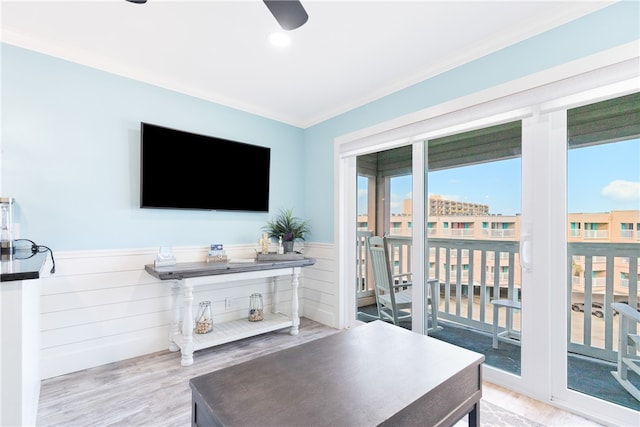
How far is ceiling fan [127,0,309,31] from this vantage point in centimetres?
129

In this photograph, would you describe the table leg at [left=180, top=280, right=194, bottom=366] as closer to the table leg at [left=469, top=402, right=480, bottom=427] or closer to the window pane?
the table leg at [left=469, top=402, right=480, bottom=427]

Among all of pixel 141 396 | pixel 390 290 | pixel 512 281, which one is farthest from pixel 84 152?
pixel 512 281

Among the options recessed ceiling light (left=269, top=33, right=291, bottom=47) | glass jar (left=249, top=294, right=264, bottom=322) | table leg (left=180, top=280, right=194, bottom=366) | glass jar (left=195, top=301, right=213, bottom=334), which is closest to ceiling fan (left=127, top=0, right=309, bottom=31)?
recessed ceiling light (left=269, top=33, right=291, bottom=47)

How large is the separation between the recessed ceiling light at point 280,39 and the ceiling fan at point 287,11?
71 cm

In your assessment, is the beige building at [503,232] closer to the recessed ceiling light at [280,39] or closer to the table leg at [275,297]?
the table leg at [275,297]

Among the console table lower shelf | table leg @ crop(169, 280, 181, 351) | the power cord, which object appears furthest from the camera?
table leg @ crop(169, 280, 181, 351)

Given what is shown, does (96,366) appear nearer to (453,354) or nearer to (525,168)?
(453,354)

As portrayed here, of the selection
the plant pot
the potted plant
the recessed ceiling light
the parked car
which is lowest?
the parked car

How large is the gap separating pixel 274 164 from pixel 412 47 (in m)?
1.94

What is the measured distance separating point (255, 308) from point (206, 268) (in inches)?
35.2

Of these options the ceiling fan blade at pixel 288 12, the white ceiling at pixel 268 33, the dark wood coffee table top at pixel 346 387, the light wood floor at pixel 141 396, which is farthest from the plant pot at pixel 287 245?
the ceiling fan blade at pixel 288 12

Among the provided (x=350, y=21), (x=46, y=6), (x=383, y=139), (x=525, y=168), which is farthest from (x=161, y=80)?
(x=525, y=168)

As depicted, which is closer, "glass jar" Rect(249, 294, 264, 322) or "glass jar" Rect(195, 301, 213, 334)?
"glass jar" Rect(195, 301, 213, 334)

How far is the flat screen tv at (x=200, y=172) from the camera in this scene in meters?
2.62
